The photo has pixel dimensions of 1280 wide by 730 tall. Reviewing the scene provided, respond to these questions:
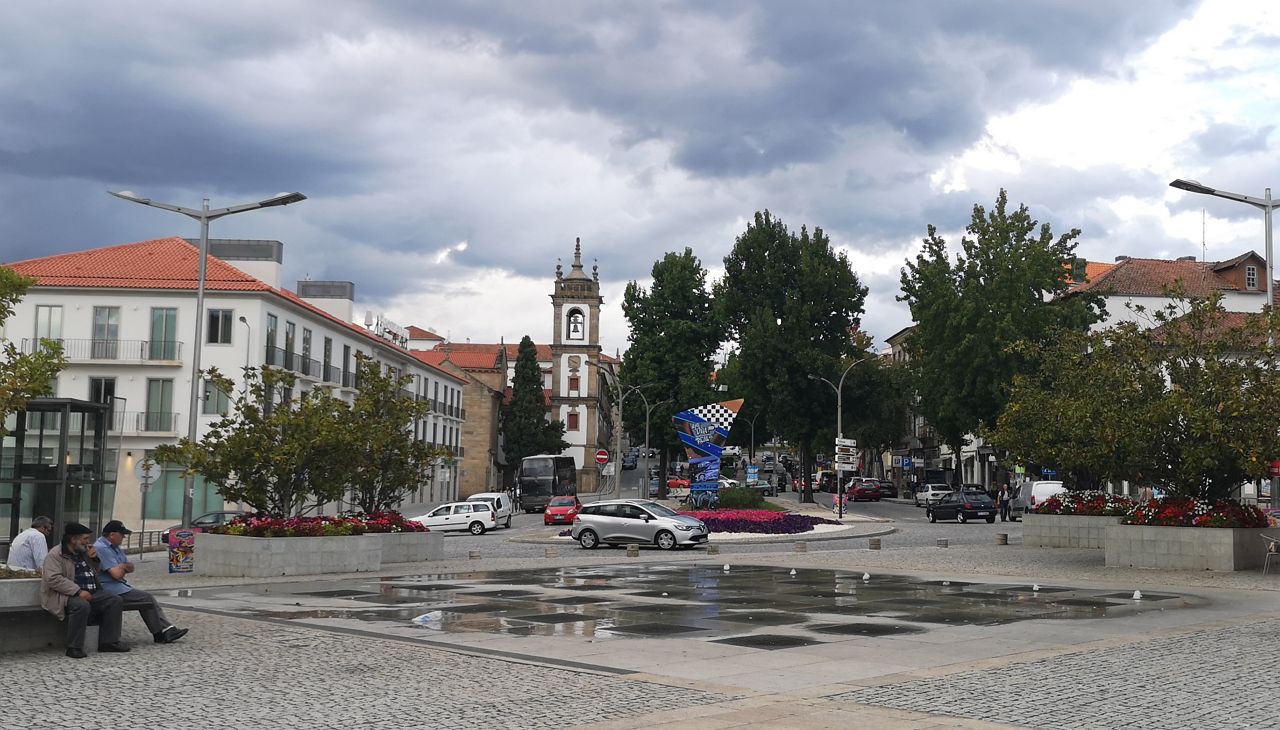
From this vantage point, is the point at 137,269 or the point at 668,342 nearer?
the point at 137,269

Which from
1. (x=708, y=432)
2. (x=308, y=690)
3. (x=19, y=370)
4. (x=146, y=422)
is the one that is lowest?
(x=308, y=690)

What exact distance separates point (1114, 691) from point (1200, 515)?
17.8 m

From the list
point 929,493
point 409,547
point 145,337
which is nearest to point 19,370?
point 409,547

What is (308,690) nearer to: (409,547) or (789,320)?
(409,547)

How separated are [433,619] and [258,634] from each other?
2.58 metres

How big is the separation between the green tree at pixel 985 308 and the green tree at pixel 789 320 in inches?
156

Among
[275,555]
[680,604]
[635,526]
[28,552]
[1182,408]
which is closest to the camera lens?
[28,552]

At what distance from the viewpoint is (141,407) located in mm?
53906

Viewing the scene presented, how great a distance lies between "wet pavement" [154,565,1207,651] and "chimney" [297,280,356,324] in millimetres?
53060

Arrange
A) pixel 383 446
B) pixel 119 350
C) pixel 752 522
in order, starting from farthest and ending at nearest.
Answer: pixel 119 350, pixel 752 522, pixel 383 446

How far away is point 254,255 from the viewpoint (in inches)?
2559

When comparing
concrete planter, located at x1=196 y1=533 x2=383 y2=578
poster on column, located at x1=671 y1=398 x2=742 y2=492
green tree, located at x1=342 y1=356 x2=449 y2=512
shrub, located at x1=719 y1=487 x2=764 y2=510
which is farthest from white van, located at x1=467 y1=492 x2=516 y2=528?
concrete planter, located at x1=196 y1=533 x2=383 y2=578

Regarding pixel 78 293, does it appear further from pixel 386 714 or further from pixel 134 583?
pixel 386 714

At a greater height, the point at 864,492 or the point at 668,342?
the point at 668,342
